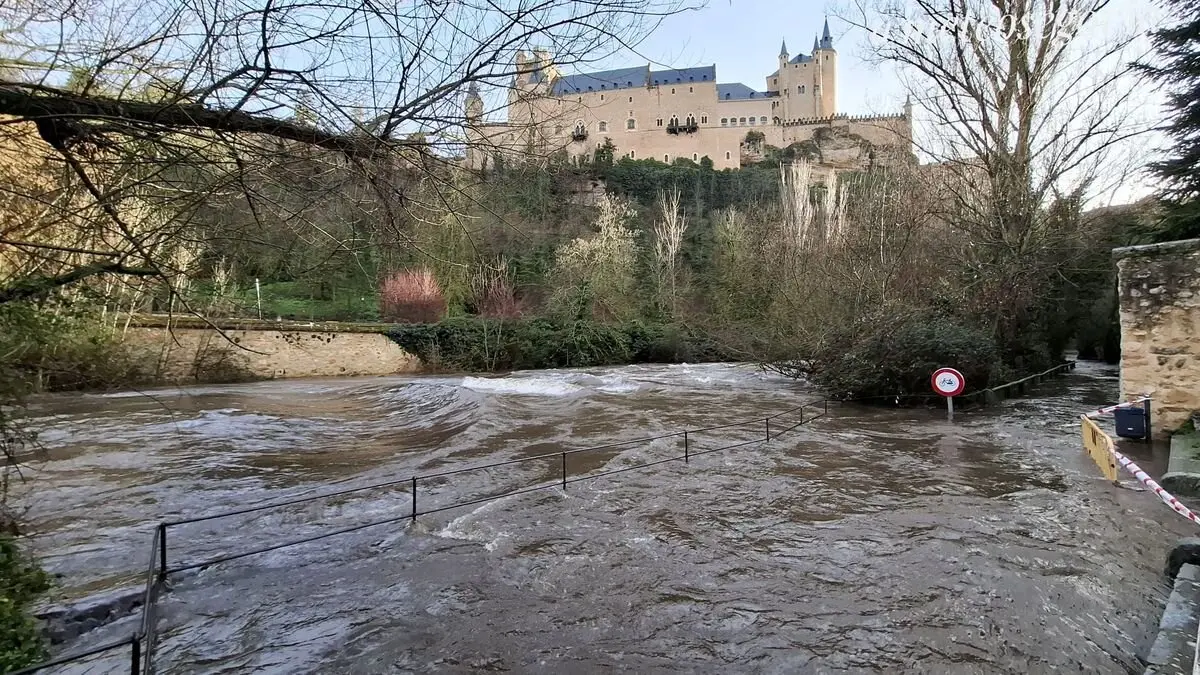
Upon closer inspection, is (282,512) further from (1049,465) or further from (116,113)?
(1049,465)

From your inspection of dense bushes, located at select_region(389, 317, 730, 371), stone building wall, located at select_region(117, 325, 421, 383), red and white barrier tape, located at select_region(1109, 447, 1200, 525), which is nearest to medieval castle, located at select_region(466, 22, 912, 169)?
dense bushes, located at select_region(389, 317, 730, 371)

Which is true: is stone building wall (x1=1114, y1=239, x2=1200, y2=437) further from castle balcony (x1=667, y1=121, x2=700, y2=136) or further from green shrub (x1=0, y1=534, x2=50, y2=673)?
castle balcony (x1=667, y1=121, x2=700, y2=136)

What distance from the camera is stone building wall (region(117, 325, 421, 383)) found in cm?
1958

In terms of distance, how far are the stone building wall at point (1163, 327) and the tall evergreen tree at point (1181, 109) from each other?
356 inches

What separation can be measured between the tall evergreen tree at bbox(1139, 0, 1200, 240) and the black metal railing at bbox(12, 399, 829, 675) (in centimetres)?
1055

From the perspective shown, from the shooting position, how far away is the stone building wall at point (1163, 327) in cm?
823

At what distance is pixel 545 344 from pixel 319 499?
21.1 metres

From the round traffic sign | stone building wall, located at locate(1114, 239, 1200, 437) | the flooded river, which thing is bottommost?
the flooded river

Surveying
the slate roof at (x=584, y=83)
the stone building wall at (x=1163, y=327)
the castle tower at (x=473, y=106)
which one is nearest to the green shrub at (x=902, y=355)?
the stone building wall at (x=1163, y=327)

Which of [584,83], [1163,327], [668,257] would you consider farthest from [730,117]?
[584,83]

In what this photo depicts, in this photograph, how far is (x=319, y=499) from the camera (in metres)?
6.97

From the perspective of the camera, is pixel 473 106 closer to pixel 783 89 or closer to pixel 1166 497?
pixel 1166 497

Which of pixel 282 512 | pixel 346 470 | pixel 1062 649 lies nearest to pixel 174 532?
pixel 282 512

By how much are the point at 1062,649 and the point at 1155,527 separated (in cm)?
293
